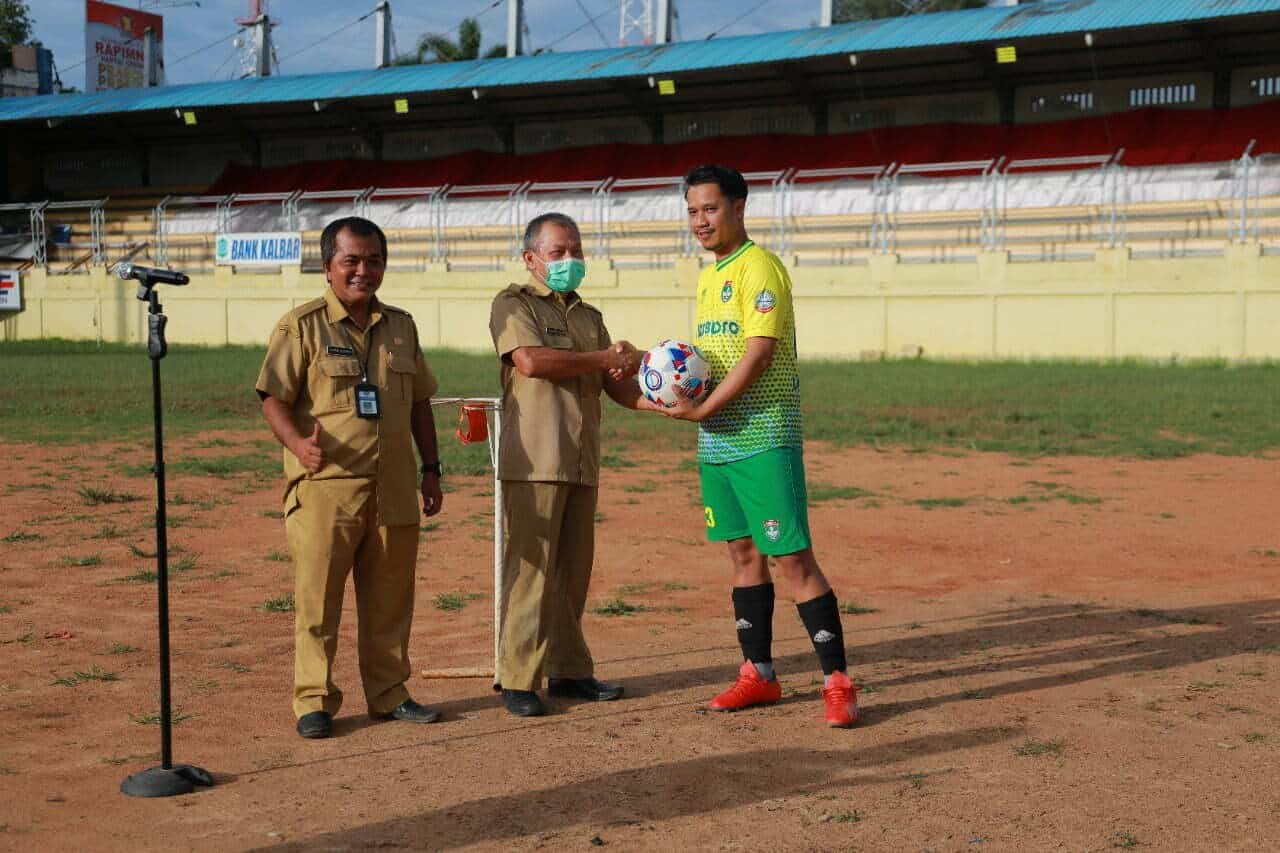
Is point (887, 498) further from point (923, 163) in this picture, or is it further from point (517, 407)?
point (923, 163)

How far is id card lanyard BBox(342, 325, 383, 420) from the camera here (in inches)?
215

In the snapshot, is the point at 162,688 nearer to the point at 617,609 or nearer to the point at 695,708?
the point at 695,708


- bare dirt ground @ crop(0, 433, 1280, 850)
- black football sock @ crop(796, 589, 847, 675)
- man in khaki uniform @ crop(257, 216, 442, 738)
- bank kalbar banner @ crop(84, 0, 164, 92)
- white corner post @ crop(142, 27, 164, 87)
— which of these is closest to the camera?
bare dirt ground @ crop(0, 433, 1280, 850)

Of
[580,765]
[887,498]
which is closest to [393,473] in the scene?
[580,765]

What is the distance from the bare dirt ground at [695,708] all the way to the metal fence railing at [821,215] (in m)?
18.5

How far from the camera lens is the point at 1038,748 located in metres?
Answer: 5.20

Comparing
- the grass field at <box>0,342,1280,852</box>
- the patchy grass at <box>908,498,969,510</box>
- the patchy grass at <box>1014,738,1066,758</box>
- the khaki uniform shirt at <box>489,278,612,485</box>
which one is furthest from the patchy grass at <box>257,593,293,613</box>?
the patchy grass at <box>908,498,969,510</box>

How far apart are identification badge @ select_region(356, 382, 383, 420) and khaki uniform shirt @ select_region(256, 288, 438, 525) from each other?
1.1 inches

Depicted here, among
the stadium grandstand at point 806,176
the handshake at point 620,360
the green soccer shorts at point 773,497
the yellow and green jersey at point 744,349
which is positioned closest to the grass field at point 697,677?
the green soccer shorts at point 773,497

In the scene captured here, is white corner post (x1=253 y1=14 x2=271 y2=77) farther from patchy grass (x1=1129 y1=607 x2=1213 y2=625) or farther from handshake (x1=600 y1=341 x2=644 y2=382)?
handshake (x1=600 y1=341 x2=644 y2=382)

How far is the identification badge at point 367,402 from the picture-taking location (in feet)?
17.9

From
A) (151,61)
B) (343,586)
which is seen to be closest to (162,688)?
(343,586)

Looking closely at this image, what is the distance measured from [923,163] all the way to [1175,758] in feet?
97.8

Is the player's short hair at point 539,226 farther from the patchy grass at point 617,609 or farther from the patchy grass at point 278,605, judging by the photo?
the patchy grass at point 278,605
